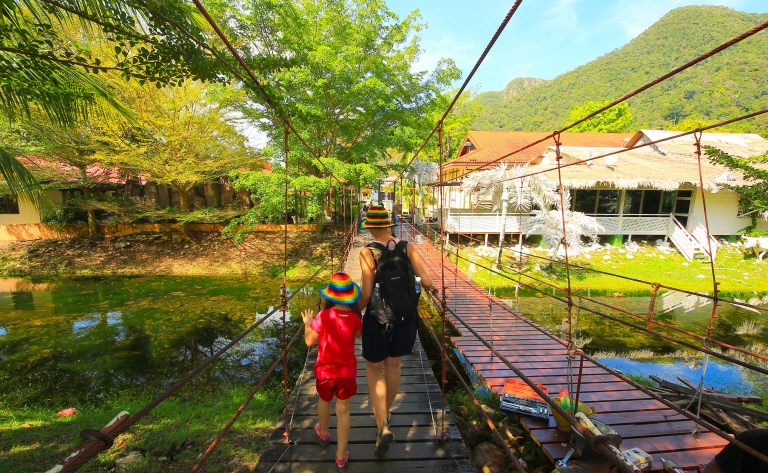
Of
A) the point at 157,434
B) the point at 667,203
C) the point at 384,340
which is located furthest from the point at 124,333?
the point at 667,203

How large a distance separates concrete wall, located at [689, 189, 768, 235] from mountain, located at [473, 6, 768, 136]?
7.82m

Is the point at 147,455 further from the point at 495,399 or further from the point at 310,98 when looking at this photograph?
the point at 310,98

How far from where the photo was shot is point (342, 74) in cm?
797

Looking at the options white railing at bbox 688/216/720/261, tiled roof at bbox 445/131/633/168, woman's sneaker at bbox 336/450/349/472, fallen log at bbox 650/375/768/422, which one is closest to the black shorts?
woman's sneaker at bbox 336/450/349/472

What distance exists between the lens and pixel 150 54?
257 cm

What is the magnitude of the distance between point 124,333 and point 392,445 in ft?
21.1

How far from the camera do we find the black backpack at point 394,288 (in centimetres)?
172

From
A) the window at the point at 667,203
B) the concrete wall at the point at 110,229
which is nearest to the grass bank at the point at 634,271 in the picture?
the window at the point at 667,203

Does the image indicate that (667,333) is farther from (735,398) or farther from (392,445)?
(392,445)

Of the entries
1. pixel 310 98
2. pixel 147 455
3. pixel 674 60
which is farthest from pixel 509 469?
pixel 674 60

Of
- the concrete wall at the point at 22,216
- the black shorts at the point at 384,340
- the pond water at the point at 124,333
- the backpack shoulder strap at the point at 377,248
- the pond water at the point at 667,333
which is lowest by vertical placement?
the pond water at the point at 667,333

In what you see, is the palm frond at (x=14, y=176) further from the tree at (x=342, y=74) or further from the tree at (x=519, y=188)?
the tree at (x=519, y=188)

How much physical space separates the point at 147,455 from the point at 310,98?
760 cm

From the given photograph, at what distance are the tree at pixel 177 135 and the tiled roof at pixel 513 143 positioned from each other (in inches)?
300
